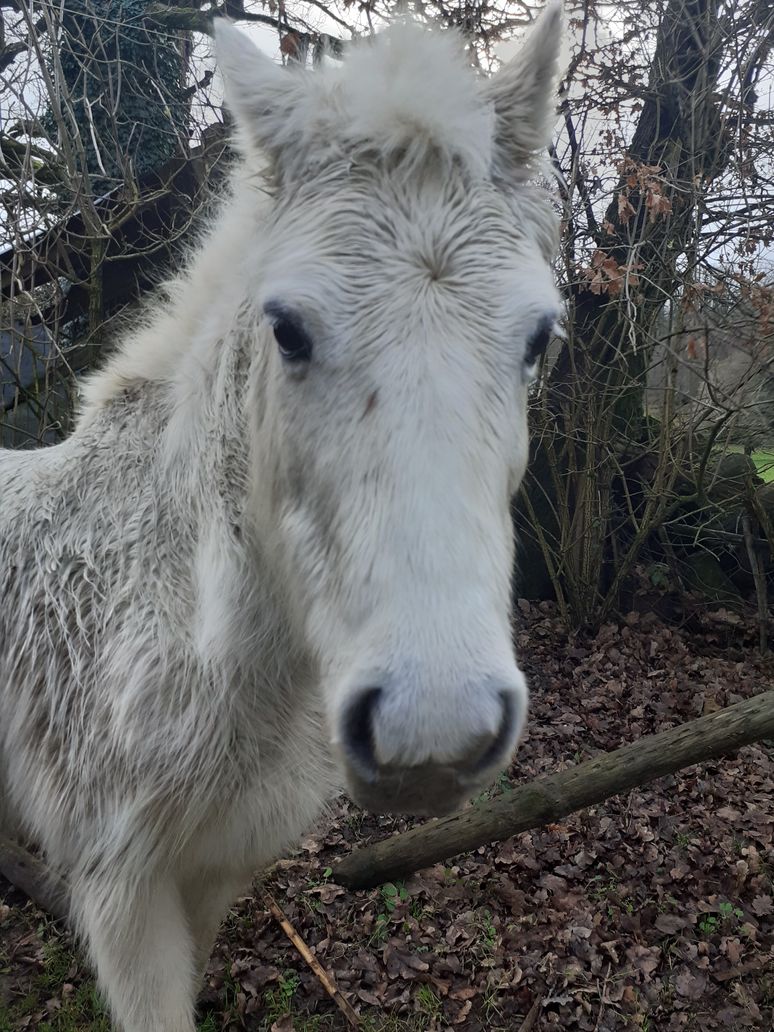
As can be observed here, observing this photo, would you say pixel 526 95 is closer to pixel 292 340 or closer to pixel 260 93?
pixel 260 93

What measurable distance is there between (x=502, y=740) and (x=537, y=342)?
905mm

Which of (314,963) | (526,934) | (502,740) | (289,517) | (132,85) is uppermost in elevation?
(132,85)

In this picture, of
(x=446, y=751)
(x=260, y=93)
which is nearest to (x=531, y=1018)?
(x=446, y=751)

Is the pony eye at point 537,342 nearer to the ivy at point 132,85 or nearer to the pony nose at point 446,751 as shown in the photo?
the pony nose at point 446,751

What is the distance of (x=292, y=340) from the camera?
1.53 meters

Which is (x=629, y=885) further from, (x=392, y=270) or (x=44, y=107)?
(x=44, y=107)

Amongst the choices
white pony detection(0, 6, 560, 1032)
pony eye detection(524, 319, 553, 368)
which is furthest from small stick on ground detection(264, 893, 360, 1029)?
pony eye detection(524, 319, 553, 368)

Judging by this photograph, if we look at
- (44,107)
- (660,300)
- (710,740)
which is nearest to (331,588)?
(710,740)

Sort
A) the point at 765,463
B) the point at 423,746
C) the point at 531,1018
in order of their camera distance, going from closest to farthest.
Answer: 1. the point at 423,746
2. the point at 531,1018
3. the point at 765,463

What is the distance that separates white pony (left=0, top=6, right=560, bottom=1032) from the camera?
4.29 ft

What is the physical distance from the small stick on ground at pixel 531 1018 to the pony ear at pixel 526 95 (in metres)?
3.43

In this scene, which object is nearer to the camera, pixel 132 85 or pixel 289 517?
pixel 289 517

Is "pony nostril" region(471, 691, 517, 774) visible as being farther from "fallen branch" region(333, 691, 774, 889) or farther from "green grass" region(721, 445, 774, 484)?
"green grass" region(721, 445, 774, 484)

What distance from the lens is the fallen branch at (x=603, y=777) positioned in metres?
2.88
